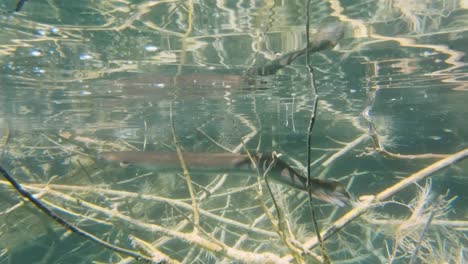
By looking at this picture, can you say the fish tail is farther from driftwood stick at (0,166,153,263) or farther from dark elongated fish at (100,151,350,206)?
driftwood stick at (0,166,153,263)

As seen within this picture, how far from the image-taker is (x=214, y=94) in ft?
44.0

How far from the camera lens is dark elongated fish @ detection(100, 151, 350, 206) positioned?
3336 millimetres

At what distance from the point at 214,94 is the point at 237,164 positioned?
26.0 feet

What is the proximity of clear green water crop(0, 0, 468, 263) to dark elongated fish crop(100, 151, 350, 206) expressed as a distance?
0.43 metres

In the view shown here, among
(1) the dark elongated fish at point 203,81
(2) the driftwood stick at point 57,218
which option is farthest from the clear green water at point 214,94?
(2) the driftwood stick at point 57,218

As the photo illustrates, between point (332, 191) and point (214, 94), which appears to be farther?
point (214, 94)

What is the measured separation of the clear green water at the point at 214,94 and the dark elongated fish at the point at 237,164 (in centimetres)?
43

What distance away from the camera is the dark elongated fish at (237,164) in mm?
3336

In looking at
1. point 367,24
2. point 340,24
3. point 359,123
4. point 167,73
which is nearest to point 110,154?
point 167,73

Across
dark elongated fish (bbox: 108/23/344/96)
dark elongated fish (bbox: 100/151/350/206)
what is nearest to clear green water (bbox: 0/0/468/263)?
dark elongated fish (bbox: 108/23/344/96)

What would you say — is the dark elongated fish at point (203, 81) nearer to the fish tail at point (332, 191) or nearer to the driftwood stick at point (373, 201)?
the driftwood stick at point (373, 201)

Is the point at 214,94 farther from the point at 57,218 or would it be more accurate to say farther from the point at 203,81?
the point at 57,218

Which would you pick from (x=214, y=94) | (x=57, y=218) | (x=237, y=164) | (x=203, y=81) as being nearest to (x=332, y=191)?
(x=57, y=218)

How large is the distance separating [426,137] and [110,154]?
87.0ft
